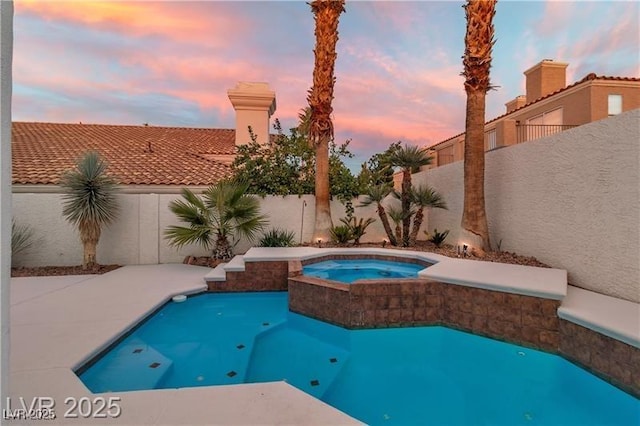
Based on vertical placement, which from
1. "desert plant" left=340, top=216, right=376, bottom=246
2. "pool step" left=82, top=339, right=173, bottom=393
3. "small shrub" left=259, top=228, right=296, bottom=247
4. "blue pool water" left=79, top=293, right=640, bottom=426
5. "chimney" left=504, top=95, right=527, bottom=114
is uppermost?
"chimney" left=504, top=95, right=527, bottom=114

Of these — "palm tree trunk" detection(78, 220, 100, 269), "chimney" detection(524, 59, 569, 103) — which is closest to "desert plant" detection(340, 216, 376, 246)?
"palm tree trunk" detection(78, 220, 100, 269)

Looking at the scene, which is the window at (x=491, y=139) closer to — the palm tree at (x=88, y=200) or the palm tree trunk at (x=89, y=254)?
the palm tree at (x=88, y=200)

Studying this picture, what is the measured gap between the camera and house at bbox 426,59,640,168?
40.1 ft

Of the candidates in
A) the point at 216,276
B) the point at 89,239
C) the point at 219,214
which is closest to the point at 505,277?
the point at 216,276

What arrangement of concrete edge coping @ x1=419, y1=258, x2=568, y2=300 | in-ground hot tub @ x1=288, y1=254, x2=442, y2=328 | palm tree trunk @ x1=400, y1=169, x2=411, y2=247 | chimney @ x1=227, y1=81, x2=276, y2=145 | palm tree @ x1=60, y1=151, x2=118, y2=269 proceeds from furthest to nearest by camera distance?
chimney @ x1=227, y1=81, x2=276, y2=145, palm tree trunk @ x1=400, y1=169, x2=411, y2=247, palm tree @ x1=60, y1=151, x2=118, y2=269, in-ground hot tub @ x1=288, y1=254, x2=442, y2=328, concrete edge coping @ x1=419, y1=258, x2=568, y2=300

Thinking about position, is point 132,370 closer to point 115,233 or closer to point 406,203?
point 115,233

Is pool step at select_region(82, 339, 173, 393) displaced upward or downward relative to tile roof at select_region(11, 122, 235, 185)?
downward

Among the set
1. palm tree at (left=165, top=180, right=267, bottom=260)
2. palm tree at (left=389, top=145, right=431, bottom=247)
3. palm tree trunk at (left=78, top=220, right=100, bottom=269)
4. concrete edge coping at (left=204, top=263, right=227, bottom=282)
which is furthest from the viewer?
palm tree at (left=389, top=145, right=431, bottom=247)

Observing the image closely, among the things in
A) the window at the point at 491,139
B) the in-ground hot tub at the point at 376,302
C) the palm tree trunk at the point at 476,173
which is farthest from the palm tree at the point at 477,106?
the window at the point at 491,139

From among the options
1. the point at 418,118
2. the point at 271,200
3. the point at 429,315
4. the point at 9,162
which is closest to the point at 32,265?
the point at 271,200

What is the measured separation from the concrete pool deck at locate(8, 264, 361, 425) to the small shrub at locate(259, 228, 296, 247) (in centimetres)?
334

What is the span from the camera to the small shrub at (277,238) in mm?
10305

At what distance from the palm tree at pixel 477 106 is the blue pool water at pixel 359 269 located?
2135 millimetres

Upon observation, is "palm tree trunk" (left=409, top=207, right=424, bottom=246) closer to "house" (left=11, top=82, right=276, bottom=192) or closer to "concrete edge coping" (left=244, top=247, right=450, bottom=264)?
"concrete edge coping" (left=244, top=247, right=450, bottom=264)
